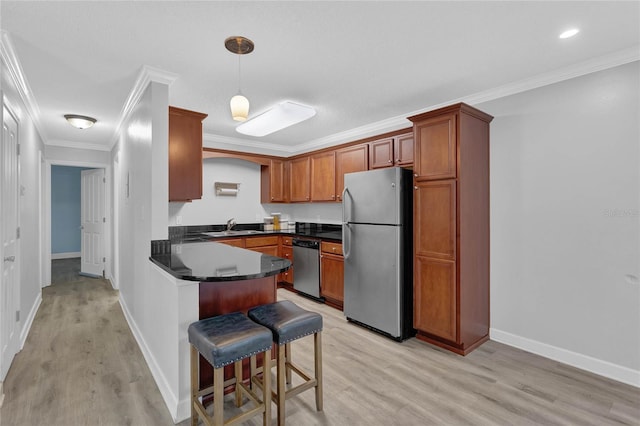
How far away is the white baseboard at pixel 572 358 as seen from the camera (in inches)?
94.8

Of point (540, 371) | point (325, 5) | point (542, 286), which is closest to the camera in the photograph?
point (325, 5)

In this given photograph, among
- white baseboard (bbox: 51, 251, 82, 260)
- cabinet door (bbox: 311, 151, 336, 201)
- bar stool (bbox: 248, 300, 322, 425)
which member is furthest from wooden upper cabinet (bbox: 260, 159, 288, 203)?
white baseboard (bbox: 51, 251, 82, 260)

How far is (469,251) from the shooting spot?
2.95 metres

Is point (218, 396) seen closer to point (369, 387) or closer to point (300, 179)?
point (369, 387)

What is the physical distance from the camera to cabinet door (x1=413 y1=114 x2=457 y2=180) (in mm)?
2867

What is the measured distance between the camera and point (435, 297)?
3.03 m

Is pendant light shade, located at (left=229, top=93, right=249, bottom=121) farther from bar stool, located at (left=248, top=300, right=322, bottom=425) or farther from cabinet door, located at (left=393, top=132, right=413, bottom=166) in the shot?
cabinet door, located at (left=393, top=132, right=413, bottom=166)

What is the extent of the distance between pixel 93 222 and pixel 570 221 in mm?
7232

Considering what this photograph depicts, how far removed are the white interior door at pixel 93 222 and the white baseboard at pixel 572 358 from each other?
643 centimetres

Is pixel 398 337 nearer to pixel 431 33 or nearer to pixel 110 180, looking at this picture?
pixel 431 33

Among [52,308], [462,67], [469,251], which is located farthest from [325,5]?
[52,308]

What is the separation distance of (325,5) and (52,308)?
487 cm

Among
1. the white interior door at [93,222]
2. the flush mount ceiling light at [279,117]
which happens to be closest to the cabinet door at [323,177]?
the flush mount ceiling light at [279,117]

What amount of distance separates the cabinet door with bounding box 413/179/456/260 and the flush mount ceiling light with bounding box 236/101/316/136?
141 cm
